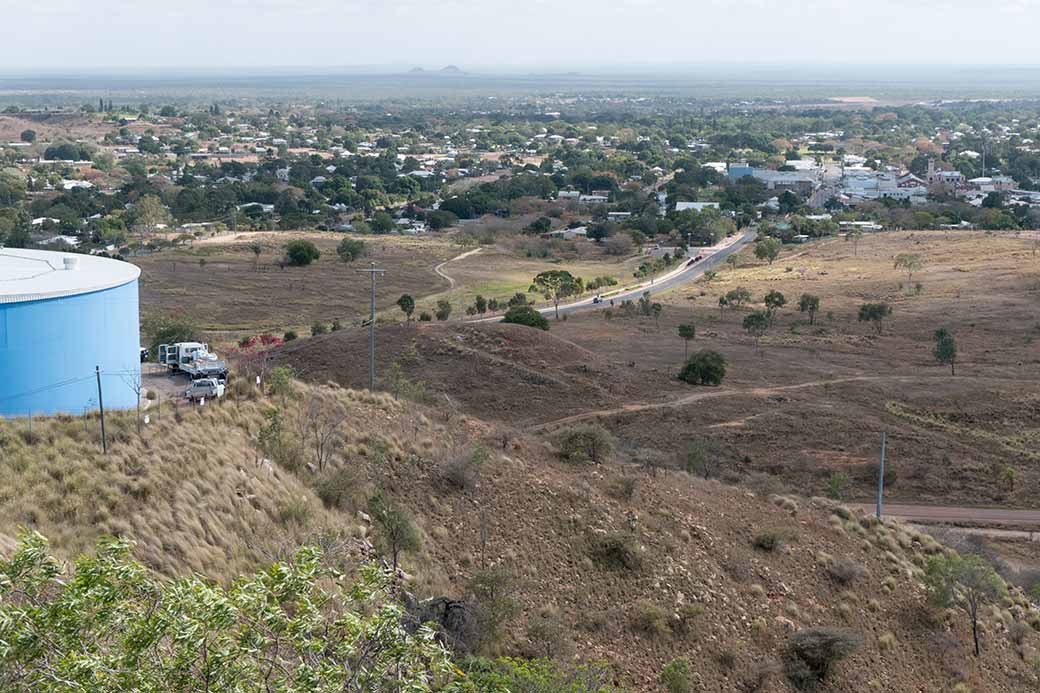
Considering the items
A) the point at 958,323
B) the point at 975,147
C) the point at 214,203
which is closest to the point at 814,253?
the point at 958,323

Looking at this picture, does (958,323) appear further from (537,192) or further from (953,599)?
(537,192)

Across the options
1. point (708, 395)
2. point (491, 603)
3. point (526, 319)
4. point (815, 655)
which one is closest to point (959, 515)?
point (708, 395)

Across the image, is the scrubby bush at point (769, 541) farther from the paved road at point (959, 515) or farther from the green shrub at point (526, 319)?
the green shrub at point (526, 319)

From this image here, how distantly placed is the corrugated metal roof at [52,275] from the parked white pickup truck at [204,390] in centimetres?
209

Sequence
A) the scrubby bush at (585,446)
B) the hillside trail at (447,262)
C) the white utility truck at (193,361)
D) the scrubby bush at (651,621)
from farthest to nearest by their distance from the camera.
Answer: the hillside trail at (447,262) < the scrubby bush at (585,446) < the white utility truck at (193,361) < the scrubby bush at (651,621)

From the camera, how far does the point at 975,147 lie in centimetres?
14262

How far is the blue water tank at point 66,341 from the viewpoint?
57.5 feet

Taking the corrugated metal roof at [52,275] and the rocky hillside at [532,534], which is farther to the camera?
the corrugated metal roof at [52,275]

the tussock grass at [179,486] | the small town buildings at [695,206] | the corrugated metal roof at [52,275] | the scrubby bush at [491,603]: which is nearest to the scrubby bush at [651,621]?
the scrubby bush at [491,603]

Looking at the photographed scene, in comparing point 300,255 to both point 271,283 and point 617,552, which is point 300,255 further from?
point 617,552

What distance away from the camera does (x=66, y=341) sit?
18.0 m

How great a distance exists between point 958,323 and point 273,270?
1273 inches

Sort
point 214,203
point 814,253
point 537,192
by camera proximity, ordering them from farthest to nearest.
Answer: point 537,192, point 214,203, point 814,253

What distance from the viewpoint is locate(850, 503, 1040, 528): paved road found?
2672 centimetres
